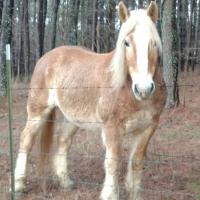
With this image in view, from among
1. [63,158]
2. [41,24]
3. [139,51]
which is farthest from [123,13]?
[41,24]

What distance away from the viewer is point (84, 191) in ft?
19.0

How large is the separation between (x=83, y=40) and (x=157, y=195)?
63.3ft

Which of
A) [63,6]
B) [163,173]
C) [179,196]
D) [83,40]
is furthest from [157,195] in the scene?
[63,6]

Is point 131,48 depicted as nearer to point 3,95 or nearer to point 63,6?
point 3,95

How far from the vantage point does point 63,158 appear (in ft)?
20.4

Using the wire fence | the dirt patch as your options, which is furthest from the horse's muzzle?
the dirt patch

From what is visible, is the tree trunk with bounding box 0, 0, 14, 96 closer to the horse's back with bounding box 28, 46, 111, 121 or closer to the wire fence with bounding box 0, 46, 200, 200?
the wire fence with bounding box 0, 46, 200, 200

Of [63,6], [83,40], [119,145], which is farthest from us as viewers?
[63,6]

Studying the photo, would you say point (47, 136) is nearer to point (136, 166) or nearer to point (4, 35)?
point (136, 166)

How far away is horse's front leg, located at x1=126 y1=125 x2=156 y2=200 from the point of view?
16.6ft

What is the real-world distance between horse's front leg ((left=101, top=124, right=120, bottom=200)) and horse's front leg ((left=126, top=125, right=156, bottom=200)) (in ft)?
0.91

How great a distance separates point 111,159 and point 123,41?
4.18 feet

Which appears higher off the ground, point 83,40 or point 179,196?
point 83,40

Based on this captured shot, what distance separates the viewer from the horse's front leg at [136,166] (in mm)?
5055
